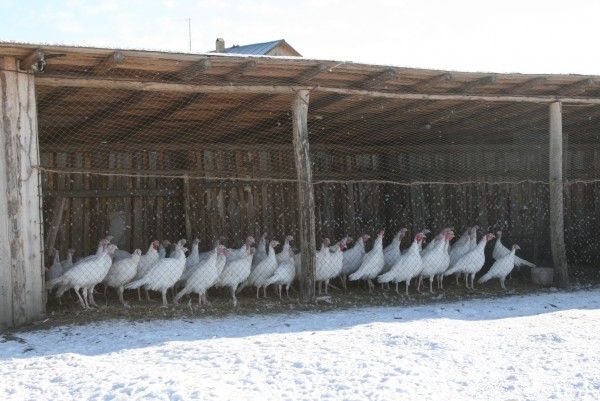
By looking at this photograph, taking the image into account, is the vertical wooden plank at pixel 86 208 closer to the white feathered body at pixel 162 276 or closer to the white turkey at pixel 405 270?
the white feathered body at pixel 162 276

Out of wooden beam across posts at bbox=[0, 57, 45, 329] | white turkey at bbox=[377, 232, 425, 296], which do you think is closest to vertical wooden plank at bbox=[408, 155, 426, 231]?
white turkey at bbox=[377, 232, 425, 296]

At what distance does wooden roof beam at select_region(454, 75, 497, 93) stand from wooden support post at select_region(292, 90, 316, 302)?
2185mm

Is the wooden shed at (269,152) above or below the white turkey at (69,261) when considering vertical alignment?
above

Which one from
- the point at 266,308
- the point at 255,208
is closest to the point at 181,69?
the point at 266,308

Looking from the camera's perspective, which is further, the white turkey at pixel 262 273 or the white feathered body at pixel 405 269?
the white feathered body at pixel 405 269

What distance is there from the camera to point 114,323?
7.59m

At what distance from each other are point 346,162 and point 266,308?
461cm

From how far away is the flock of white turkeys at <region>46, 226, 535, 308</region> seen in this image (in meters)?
8.86

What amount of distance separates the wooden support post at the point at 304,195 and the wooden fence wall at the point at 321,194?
82.7 inches

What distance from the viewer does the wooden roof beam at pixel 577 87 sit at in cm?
1001

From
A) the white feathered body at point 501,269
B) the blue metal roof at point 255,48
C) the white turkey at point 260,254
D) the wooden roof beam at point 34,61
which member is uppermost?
the blue metal roof at point 255,48

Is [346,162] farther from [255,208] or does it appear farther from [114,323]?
[114,323]

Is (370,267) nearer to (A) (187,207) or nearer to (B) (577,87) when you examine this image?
(A) (187,207)

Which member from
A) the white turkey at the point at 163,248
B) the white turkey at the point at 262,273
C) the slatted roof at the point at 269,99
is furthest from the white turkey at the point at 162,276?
the slatted roof at the point at 269,99
